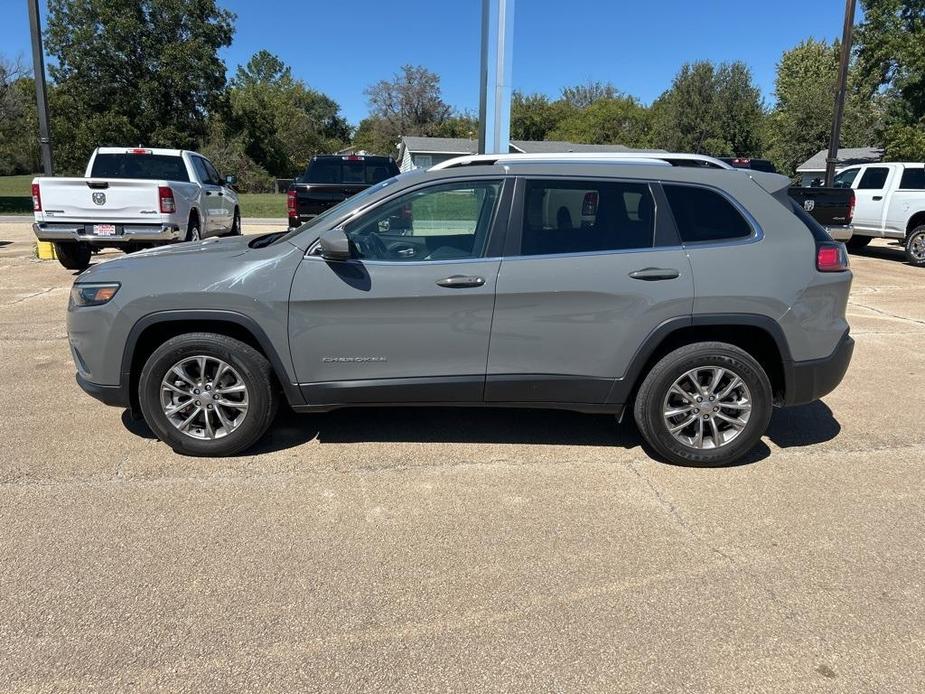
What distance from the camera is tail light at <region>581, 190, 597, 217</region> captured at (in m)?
4.07

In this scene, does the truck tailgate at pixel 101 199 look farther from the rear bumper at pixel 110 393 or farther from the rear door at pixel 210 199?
the rear bumper at pixel 110 393

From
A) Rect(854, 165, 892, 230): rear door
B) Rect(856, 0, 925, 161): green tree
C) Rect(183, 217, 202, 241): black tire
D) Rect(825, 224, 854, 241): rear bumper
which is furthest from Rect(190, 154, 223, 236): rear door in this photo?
Rect(856, 0, 925, 161): green tree

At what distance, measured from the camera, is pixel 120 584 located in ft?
9.65

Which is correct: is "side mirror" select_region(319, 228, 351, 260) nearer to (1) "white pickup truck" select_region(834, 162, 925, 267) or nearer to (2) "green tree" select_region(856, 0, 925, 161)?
(1) "white pickup truck" select_region(834, 162, 925, 267)

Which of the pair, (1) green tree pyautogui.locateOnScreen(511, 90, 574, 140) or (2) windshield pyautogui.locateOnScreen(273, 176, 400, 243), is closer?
(2) windshield pyautogui.locateOnScreen(273, 176, 400, 243)

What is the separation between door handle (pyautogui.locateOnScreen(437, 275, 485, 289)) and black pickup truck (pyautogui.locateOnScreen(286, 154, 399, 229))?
8928mm

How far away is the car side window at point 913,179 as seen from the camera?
1408 cm

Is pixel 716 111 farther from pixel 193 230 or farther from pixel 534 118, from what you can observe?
pixel 193 230

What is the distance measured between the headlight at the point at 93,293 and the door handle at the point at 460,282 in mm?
1911

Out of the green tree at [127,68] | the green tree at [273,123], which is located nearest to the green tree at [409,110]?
the green tree at [273,123]

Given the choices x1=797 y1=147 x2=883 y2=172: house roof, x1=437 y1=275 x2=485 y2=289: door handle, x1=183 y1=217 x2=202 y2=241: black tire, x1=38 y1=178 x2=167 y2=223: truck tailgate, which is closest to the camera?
x1=437 y1=275 x2=485 y2=289: door handle

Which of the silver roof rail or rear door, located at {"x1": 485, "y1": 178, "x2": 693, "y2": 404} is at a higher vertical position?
the silver roof rail

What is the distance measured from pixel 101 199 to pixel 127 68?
33628mm

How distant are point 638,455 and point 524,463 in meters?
0.77
